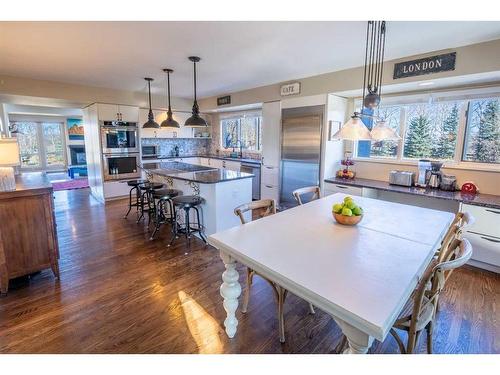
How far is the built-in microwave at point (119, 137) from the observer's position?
539cm

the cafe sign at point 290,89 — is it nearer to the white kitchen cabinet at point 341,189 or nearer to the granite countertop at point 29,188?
the white kitchen cabinet at point 341,189

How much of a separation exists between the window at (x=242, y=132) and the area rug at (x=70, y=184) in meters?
4.21

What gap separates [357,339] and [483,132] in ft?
11.5

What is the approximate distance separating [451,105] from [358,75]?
4.06 ft

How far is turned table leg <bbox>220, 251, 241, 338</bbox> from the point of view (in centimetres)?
166

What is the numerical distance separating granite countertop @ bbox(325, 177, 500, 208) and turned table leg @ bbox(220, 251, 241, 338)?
2.53 m

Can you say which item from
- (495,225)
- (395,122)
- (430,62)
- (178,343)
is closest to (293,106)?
(395,122)

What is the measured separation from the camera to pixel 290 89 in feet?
14.6

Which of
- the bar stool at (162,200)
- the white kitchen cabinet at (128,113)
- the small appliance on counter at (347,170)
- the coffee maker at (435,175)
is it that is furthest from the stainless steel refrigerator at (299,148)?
the white kitchen cabinet at (128,113)

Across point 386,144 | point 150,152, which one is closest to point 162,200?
point 150,152

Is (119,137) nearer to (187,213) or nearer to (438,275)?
(187,213)

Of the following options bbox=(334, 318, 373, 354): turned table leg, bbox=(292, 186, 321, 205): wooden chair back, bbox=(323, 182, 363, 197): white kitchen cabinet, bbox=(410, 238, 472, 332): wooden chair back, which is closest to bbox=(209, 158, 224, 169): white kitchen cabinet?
bbox=(323, 182, 363, 197): white kitchen cabinet

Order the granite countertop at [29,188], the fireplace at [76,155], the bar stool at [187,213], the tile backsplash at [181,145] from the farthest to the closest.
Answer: the fireplace at [76,155] → the tile backsplash at [181,145] → the bar stool at [187,213] → the granite countertop at [29,188]

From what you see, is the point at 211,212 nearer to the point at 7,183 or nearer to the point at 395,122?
the point at 7,183
